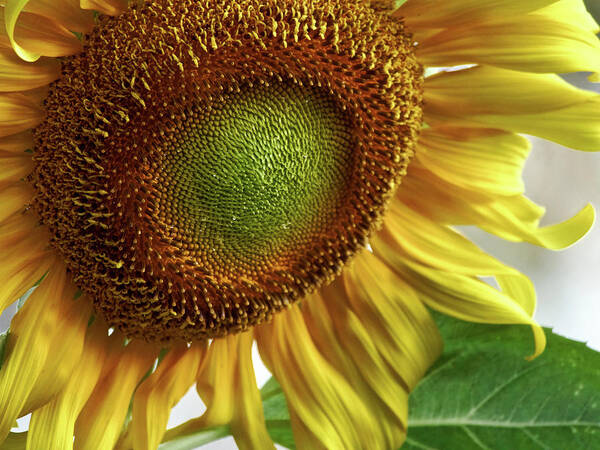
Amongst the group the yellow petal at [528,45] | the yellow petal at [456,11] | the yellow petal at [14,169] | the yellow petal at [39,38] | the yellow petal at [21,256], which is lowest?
the yellow petal at [21,256]

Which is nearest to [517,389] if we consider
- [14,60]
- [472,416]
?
[472,416]

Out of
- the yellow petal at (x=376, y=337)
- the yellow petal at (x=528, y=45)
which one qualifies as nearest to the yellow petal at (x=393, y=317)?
the yellow petal at (x=376, y=337)

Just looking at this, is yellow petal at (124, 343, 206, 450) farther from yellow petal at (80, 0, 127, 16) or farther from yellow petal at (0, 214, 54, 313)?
yellow petal at (80, 0, 127, 16)

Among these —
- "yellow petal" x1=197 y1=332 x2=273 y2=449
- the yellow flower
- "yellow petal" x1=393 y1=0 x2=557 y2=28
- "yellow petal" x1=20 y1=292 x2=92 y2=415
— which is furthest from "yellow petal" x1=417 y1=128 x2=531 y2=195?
"yellow petal" x1=20 y1=292 x2=92 y2=415

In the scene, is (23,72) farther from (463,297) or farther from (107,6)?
(463,297)

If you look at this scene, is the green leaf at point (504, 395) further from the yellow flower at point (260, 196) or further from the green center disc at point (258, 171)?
the green center disc at point (258, 171)
